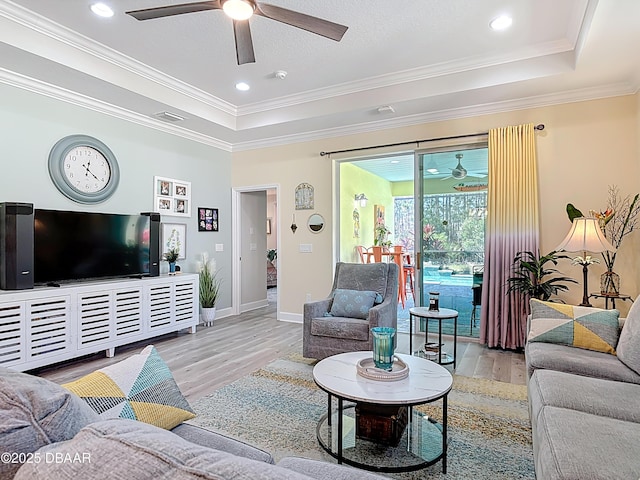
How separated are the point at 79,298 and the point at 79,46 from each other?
2.32 m

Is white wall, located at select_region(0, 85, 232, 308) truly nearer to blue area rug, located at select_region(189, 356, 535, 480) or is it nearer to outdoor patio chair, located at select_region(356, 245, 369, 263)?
blue area rug, located at select_region(189, 356, 535, 480)

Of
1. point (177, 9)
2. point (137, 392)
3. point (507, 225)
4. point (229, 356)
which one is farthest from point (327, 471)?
point (507, 225)

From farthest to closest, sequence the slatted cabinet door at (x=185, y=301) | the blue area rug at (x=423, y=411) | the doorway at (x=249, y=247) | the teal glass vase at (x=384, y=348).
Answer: the doorway at (x=249, y=247) → the slatted cabinet door at (x=185, y=301) → the teal glass vase at (x=384, y=348) → the blue area rug at (x=423, y=411)

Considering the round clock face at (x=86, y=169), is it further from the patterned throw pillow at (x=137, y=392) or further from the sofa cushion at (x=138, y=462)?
the sofa cushion at (x=138, y=462)

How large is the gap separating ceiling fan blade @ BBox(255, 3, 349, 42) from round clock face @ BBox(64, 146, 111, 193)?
2.79 metres

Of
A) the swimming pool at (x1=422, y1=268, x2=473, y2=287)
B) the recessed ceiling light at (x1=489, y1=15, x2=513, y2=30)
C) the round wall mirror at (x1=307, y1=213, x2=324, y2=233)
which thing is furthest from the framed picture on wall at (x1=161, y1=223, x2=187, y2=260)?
the recessed ceiling light at (x1=489, y1=15, x2=513, y2=30)

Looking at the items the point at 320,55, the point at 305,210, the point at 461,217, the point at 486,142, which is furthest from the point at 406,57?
the point at 305,210

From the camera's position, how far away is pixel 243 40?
8.67ft

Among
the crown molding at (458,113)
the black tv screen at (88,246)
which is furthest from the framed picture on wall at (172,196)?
the crown molding at (458,113)

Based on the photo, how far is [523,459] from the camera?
81.0 inches

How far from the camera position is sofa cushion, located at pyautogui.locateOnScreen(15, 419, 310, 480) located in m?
0.52

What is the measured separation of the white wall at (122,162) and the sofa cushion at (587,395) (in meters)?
4.46

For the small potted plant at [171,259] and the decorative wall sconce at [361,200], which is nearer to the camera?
the small potted plant at [171,259]

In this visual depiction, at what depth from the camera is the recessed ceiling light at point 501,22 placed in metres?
3.06
